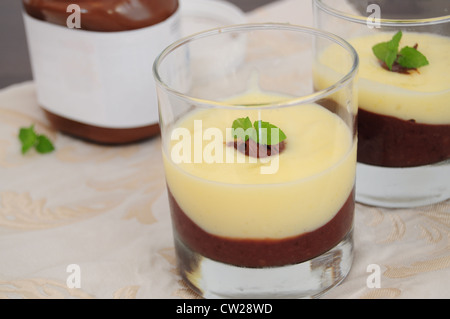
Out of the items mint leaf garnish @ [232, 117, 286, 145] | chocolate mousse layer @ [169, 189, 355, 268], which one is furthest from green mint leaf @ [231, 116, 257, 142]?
chocolate mousse layer @ [169, 189, 355, 268]

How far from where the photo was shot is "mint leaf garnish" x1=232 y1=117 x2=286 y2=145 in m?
0.65

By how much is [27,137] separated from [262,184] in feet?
1.76

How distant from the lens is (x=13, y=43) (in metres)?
1.57

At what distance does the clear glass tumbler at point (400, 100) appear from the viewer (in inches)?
31.5

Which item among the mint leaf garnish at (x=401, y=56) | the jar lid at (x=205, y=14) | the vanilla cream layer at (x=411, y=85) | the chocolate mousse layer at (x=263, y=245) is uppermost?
the mint leaf garnish at (x=401, y=56)

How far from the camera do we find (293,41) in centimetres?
84

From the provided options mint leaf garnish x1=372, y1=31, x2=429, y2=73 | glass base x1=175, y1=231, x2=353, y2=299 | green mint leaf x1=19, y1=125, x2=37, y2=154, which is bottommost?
green mint leaf x1=19, y1=125, x2=37, y2=154

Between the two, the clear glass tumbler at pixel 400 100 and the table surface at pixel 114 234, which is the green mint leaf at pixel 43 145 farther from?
the clear glass tumbler at pixel 400 100

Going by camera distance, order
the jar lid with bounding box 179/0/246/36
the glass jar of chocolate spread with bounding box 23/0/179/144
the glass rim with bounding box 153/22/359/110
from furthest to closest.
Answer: the jar lid with bounding box 179/0/246/36 → the glass jar of chocolate spread with bounding box 23/0/179/144 → the glass rim with bounding box 153/22/359/110

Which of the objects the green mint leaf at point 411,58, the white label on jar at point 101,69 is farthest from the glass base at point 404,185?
the white label on jar at point 101,69

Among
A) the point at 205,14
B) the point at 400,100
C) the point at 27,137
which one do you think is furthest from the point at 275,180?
the point at 205,14

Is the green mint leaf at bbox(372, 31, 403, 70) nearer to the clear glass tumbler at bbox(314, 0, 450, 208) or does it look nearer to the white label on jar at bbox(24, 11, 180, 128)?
the clear glass tumbler at bbox(314, 0, 450, 208)

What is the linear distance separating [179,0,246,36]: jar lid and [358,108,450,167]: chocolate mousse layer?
0.47 m

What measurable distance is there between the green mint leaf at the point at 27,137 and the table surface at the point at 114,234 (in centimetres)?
2
